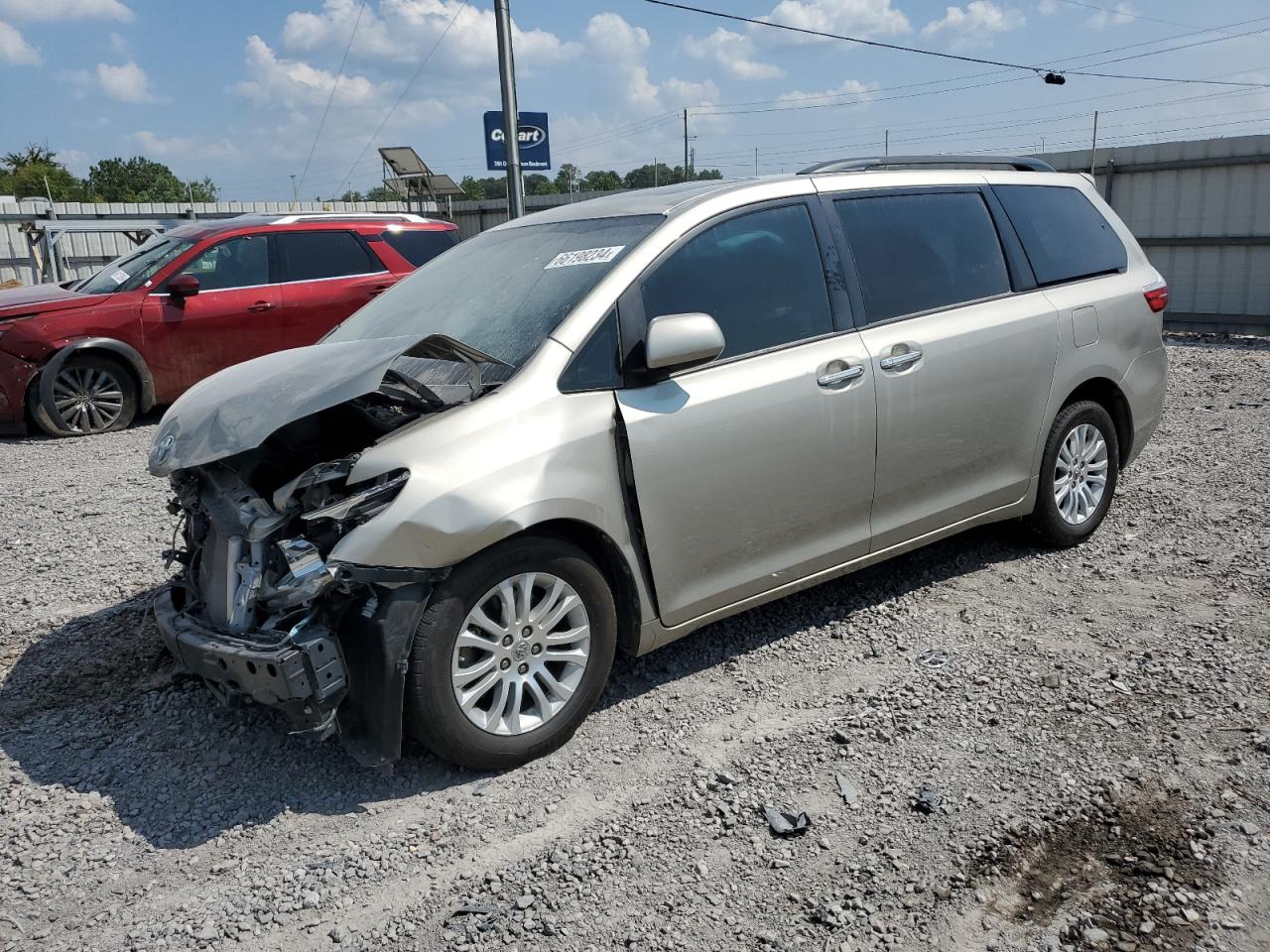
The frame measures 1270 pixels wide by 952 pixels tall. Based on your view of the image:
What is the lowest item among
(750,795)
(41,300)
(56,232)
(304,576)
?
(750,795)

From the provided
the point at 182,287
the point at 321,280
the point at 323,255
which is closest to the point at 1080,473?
the point at 321,280

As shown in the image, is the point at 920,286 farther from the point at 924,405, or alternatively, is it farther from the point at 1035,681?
the point at 1035,681

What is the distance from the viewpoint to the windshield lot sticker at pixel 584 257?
150 inches

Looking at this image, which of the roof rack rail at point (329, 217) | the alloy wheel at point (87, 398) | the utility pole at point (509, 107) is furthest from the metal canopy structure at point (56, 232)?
the utility pole at point (509, 107)

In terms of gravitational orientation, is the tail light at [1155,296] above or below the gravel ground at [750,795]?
above

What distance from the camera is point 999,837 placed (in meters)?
2.98

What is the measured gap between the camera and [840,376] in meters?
4.04

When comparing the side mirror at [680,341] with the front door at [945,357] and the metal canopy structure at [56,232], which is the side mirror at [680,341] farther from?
the metal canopy structure at [56,232]

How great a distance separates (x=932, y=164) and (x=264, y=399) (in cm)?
330

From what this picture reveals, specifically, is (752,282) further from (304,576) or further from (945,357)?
(304,576)

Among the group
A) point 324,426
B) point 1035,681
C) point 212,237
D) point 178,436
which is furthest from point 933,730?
point 212,237

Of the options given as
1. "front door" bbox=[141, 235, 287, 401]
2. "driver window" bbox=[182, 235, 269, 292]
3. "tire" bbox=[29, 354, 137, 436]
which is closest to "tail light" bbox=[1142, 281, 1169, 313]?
"front door" bbox=[141, 235, 287, 401]

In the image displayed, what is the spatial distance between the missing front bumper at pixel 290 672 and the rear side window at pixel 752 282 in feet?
5.38

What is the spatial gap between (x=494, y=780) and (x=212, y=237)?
7964mm
